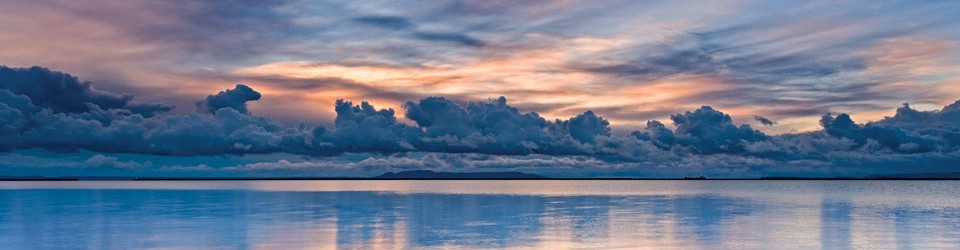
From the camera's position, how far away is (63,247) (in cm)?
4006

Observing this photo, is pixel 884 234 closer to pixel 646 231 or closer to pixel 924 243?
pixel 924 243

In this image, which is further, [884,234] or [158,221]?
[158,221]

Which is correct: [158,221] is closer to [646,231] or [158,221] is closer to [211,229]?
[211,229]

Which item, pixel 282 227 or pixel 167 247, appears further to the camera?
pixel 282 227

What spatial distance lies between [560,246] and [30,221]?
144 ft

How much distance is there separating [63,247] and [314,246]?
12975 millimetres

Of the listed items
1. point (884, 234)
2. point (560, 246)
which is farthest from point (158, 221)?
point (884, 234)

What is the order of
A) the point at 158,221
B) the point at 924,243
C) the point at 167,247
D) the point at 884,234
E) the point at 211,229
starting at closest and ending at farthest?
the point at 167,247 → the point at 924,243 → the point at 884,234 → the point at 211,229 → the point at 158,221

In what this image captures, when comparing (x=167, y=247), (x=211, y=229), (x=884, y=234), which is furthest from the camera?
(x=211, y=229)

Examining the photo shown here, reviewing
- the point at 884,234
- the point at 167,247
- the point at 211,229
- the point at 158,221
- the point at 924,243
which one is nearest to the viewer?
the point at 167,247

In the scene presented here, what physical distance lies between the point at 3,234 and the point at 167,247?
665 inches

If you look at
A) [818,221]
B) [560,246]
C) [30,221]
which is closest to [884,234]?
[818,221]

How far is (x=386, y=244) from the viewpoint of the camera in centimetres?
3972

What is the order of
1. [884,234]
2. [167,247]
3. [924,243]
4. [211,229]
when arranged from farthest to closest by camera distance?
[211,229] → [884,234] → [924,243] → [167,247]
